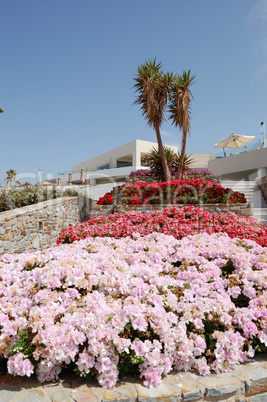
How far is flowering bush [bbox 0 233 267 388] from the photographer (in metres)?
2.00

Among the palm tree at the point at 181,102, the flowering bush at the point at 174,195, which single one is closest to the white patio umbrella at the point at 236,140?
the palm tree at the point at 181,102

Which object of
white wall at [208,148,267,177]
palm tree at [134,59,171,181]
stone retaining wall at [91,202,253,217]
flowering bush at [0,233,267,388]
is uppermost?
palm tree at [134,59,171,181]

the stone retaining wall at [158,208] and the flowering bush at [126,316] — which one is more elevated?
the stone retaining wall at [158,208]

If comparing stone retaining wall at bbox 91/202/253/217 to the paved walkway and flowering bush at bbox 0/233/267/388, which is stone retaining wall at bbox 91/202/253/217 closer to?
flowering bush at bbox 0/233/267/388

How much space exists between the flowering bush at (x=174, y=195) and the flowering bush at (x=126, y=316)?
17.7 feet

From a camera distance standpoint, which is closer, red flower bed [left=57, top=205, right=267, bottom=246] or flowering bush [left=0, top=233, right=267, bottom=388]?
flowering bush [left=0, top=233, right=267, bottom=388]

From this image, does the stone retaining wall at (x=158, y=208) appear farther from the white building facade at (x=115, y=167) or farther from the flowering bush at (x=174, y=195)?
the white building facade at (x=115, y=167)

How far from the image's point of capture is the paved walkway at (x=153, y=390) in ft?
6.12

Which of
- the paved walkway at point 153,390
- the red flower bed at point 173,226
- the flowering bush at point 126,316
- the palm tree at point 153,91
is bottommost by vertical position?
the paved walkway at point 153,390

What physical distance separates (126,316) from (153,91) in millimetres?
11354

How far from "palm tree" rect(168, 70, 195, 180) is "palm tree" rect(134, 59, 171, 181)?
1.38 ft

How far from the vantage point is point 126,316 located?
7.11 feet

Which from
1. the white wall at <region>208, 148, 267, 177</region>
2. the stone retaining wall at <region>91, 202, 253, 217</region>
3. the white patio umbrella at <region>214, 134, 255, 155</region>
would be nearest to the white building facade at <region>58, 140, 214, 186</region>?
the white wall at <region>208, 148, 267, 177</region>

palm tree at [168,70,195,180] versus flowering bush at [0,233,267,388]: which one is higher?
palm tree at [168,70,195,180]
